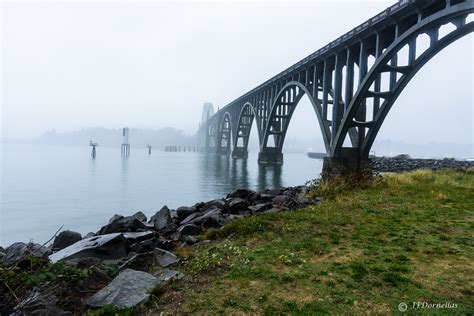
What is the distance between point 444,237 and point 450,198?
194 inches

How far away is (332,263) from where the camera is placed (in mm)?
5086

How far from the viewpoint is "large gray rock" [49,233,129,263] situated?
6.28m

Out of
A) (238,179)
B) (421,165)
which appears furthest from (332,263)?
(421,165)

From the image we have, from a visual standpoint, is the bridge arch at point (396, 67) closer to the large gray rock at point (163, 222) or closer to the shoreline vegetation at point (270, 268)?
the shoreline vegetation at point (270, 268)

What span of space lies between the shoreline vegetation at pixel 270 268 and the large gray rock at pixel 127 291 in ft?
0.04

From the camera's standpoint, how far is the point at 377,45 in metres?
23.6

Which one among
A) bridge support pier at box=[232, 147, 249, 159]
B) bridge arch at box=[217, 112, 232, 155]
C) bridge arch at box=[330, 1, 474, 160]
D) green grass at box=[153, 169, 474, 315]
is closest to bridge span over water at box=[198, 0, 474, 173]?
bridge arch at box=[330, 1, 474, 160]

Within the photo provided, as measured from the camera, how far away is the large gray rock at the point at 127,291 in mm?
3988

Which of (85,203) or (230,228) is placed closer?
(230,228)

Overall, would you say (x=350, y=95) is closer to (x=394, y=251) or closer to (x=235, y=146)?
(x=394, y=251)

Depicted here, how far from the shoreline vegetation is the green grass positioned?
2 centimetres

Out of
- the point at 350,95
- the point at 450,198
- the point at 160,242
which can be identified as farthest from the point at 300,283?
the point at 350,95

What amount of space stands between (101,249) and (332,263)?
4257 millimetres

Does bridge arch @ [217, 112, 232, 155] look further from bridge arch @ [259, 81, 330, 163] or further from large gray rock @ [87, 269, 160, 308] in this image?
large gray rock @ [87, 269, 160, 308]
